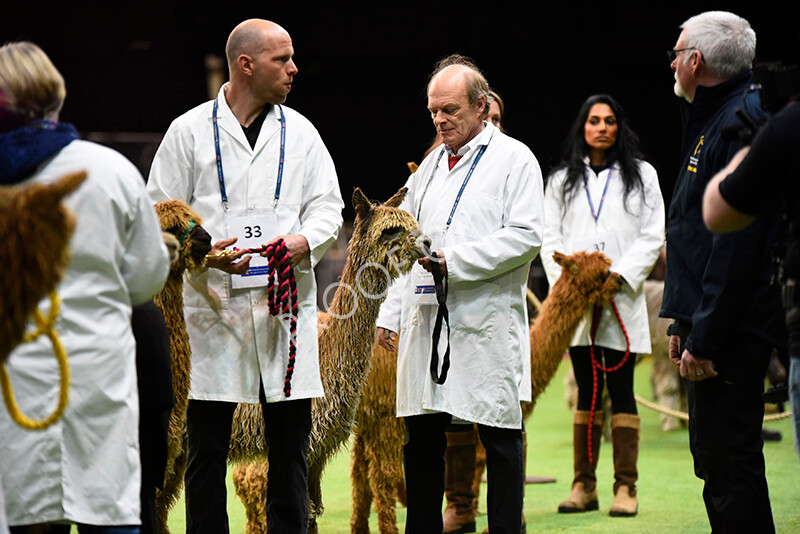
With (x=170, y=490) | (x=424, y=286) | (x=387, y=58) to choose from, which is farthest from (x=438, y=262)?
(x=387, y=58)

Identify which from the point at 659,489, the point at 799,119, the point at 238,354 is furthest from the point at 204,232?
the point at 659,489

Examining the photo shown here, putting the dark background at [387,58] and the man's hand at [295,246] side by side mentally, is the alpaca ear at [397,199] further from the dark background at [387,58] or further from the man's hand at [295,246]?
→ the dark background at [387,58]

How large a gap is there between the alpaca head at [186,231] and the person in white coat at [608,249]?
259 cm

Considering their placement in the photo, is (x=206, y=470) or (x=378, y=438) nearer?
(x=206, y=470)

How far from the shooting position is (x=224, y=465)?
3484 mm

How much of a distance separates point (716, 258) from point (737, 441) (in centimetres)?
60

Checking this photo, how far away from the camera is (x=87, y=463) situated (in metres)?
2.25

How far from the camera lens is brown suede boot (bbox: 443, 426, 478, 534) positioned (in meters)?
4.72

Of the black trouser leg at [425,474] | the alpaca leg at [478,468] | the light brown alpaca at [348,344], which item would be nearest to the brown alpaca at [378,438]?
the light brown alpaca at [348,344]

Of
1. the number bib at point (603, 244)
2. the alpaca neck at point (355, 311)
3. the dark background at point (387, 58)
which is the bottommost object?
the alpaca neck at point (355, 311)

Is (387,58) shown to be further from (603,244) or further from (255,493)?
(255,493)

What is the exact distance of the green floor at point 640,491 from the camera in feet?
15.7

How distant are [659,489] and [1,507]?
4569mm

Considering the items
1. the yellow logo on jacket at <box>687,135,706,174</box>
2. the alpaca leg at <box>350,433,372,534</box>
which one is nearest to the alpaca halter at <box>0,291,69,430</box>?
the yellow logo on jacket at <box>687,135,706,174</box>
